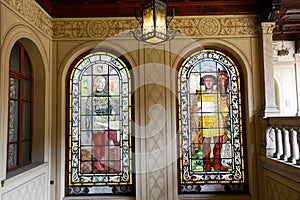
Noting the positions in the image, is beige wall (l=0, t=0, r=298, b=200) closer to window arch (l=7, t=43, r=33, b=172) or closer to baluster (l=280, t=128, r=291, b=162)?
window arch (l=7, t=43, r=33, b=172)

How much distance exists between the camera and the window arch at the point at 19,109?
326 cm

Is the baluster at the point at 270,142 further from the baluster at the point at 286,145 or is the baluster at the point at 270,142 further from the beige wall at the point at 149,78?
the baluster at the point at 286,145

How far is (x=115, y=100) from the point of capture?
13.7 ft

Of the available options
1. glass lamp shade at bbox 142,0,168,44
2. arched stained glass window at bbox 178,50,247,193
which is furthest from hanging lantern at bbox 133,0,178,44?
arched stained glass window at bbox 178,50,247,193

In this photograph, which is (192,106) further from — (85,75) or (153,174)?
(85,75)

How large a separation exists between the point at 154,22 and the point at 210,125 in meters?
2.41

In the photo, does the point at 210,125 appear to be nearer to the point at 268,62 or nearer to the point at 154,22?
the point at 268,62

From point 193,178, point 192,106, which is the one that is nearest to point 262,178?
point 193,178

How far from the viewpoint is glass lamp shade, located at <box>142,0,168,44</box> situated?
2.22m

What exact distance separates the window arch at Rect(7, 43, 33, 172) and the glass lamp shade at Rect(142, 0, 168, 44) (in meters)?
1.99

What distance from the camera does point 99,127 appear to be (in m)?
4.14

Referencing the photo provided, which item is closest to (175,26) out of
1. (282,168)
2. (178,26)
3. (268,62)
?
(178,26)

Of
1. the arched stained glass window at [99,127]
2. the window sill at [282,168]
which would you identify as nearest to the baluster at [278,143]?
the window sill at [282,168]

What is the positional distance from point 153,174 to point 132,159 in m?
0.41
